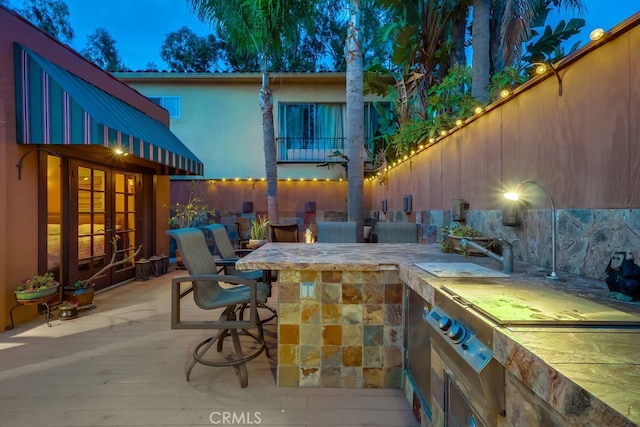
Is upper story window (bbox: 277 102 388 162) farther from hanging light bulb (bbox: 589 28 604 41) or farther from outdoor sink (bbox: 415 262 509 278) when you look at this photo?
hanging light bulb (bbox: 589 28 604 41)

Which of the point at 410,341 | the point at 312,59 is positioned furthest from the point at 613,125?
the point at 312,59

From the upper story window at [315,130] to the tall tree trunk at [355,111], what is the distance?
3092mm

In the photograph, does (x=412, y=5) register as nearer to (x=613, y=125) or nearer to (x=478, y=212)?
(x=478, y=212)

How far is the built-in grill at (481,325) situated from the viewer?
91cm

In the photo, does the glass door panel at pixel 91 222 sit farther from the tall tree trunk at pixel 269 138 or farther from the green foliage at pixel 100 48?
the green foliage at pixel 100 48

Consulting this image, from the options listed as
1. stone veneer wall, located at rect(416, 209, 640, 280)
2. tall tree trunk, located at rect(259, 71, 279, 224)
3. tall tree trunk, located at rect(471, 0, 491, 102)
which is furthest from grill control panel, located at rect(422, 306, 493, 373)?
tall tree trunk, located at rect(259, 71, 279, 224)

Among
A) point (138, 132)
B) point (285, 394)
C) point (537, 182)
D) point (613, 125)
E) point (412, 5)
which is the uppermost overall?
point (412, 5)

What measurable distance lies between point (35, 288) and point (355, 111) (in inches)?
188

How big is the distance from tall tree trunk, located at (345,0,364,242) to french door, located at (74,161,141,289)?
3541 millimetres

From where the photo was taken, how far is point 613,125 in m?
1.41

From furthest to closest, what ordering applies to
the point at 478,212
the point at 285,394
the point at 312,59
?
the point at 312,59
the point at 478,212
the point at 285,394

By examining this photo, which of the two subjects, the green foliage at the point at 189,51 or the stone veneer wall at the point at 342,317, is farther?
the green foliage at the point at 189,51

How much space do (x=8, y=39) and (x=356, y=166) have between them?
451cm

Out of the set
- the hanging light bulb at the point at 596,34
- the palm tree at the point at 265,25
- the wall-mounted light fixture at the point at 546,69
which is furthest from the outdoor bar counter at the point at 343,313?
the palm tree at the point at 265,25
